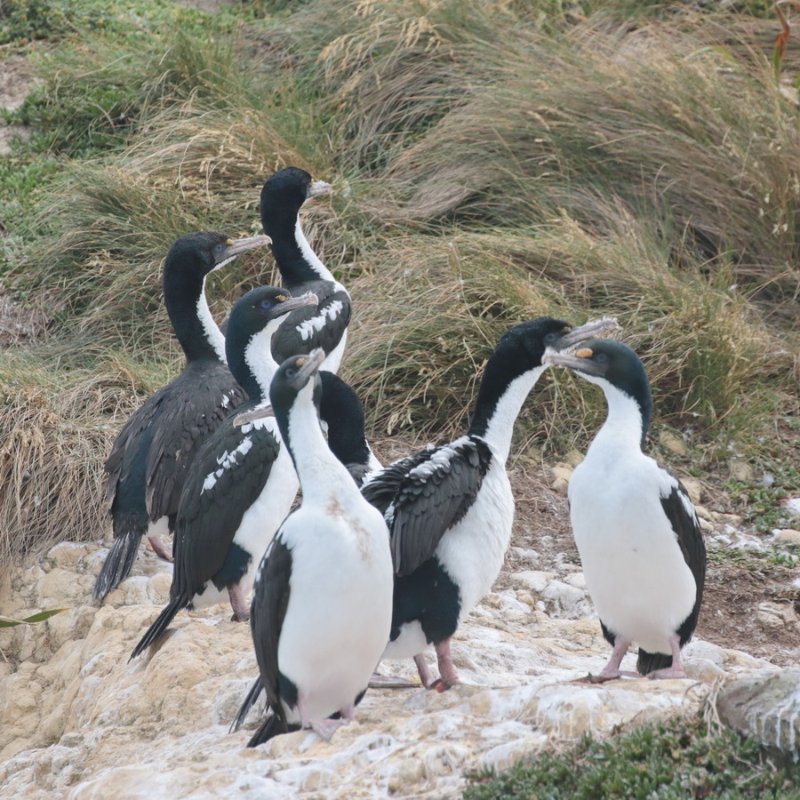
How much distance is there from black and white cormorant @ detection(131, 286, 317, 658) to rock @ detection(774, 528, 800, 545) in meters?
2.80

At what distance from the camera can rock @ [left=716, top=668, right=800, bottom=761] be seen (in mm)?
4074

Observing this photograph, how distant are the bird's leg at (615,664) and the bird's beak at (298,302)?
1942 millimetres

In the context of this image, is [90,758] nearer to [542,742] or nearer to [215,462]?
[215,462]

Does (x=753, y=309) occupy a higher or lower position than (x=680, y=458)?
higher

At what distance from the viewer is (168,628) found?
6.38 m

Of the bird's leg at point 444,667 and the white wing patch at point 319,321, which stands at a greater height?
the white wing patch at point 319,321

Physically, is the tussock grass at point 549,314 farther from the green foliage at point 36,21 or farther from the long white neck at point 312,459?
the green foliage at point 36,21

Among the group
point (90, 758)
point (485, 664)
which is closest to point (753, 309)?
point (485, 664)

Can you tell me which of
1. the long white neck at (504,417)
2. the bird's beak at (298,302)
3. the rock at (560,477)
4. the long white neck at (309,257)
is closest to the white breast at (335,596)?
the long white neck at (504,417)

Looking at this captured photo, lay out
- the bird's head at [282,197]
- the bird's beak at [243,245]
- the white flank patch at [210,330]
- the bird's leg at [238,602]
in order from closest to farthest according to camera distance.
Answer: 1. the bird's leg at [238,602]
2. the white flank patch at [210,330]
3. the bird's beak at [243,245]
4. the bird's head at [282,197]

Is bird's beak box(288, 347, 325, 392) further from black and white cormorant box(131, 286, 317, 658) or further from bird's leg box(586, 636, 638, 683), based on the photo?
bird's leg box(586, 636, 638, 683)

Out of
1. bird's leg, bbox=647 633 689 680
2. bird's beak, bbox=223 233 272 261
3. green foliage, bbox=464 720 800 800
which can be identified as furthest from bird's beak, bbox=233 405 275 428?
bird's beak, bbox=223 233 272 261

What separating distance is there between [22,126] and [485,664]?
24.0 ft

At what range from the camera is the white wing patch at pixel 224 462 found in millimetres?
6266
